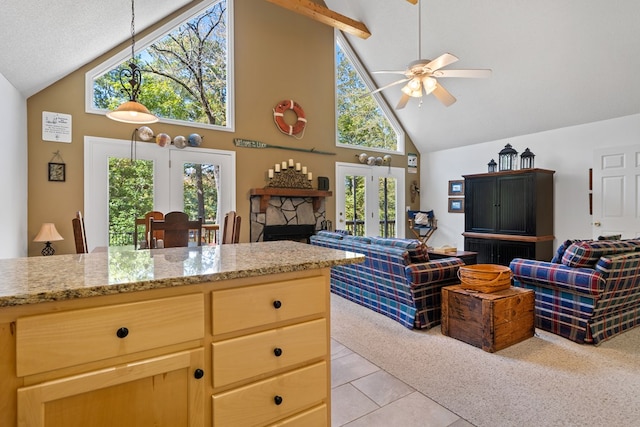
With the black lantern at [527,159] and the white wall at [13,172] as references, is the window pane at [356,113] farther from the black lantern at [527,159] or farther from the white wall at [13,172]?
the white wall at [13,172]

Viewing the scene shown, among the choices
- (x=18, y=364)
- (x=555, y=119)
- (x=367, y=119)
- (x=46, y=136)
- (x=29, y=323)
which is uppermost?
(x=367, y=119)

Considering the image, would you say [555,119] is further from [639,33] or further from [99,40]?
[99,40]

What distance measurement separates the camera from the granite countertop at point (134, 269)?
88cm

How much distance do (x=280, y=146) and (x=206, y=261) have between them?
184 inches

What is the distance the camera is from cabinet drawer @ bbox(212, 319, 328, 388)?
3.67ft

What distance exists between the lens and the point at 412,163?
7645mm

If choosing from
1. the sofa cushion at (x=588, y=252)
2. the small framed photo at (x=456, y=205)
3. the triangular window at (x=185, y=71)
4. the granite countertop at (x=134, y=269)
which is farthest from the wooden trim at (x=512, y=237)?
the granite countertop at (x=134, y=269)

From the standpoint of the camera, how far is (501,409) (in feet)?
6.24

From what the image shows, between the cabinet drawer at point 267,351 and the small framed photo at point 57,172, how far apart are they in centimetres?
428

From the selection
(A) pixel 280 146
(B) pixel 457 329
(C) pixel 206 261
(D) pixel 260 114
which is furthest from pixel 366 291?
(D) pixel 260 114

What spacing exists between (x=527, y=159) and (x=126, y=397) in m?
6.30

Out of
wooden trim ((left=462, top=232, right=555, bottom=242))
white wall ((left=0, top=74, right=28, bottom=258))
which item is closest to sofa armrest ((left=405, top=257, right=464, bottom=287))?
wooden trim ((left=462, top=232, right=555, bottom=242))

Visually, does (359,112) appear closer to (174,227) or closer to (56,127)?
(56,127)

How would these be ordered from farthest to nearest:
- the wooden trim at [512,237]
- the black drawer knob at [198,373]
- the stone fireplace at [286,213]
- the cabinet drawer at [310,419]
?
the stone fireplace at [286,213], the wooden trim at [512,237], the cabinet drawer at [310,419], the black drawer knob at [198,373]
